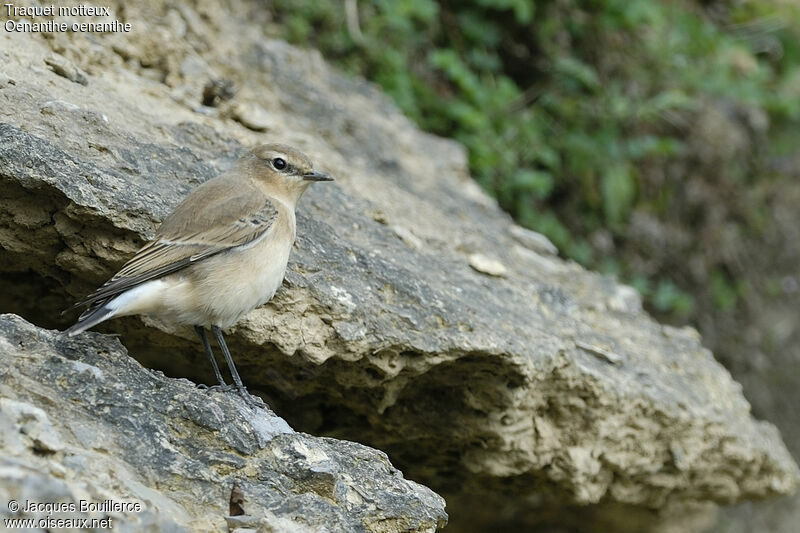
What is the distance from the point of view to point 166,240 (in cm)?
489

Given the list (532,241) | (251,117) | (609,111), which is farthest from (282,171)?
(609,111)

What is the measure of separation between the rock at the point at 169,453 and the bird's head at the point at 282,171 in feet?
4.88

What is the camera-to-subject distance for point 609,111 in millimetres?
10625

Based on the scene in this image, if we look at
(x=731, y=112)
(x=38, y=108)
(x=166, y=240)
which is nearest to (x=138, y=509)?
(x=166, y=240)

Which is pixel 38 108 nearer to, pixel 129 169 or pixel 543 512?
pixel 129 169

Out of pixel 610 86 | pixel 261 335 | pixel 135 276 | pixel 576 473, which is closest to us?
pixel 135 276

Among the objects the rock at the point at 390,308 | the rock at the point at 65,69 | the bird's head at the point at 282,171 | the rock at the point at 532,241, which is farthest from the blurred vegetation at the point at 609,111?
the bird's head at the point at 282,171

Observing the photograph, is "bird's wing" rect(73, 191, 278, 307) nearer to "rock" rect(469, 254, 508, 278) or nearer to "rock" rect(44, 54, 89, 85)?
"rock" rect(44, 54, 89, 85)

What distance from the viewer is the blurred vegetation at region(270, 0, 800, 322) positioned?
9781 millimetres

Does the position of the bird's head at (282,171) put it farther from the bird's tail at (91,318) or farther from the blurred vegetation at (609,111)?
the blurred vegetation at (609,111)

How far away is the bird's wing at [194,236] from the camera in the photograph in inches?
183

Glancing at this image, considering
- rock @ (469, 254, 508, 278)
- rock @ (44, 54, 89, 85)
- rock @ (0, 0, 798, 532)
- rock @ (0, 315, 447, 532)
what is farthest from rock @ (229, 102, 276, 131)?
rock @ (0, 315, 447, 532)

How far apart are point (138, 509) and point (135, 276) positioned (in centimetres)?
131

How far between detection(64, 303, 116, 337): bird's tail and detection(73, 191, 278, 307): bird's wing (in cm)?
6
